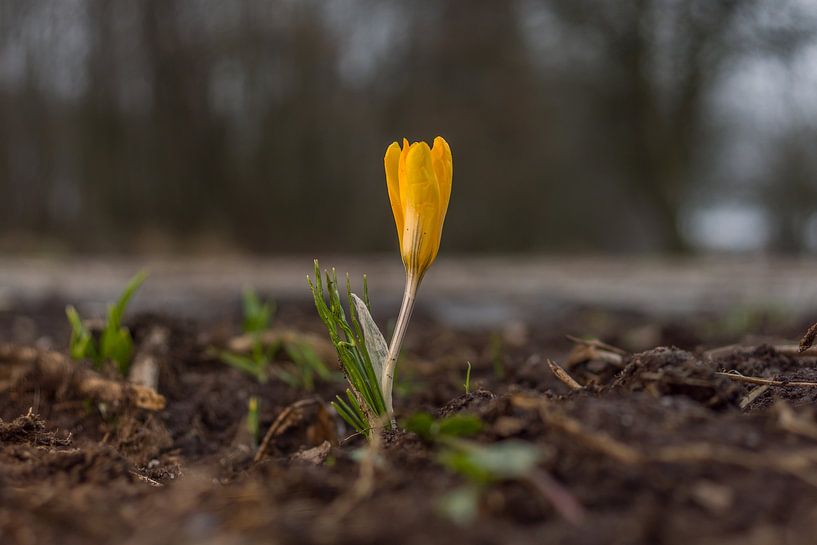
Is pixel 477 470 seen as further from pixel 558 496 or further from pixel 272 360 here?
pixel 272 360

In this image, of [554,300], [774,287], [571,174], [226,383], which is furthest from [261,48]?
[226,383]

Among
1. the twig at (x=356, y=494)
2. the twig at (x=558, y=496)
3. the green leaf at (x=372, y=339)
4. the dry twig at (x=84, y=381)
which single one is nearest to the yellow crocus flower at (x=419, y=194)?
the green leaf at (x=372, y=339)

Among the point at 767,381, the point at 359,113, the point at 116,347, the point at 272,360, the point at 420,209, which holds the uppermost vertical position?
the point at 359,113

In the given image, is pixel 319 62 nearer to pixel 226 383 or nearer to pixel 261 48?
pixel 261 48

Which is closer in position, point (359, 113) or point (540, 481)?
point (540, 481)

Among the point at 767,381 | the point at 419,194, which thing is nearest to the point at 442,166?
the point at 419,194

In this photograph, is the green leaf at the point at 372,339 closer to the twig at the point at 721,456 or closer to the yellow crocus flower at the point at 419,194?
the yellow crocus flower at the point at 419,194
